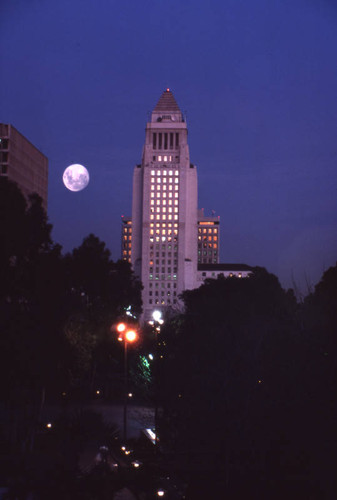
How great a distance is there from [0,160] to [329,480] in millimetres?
85029

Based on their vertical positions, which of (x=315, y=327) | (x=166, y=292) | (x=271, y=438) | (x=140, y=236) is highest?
(x=140, y=236)

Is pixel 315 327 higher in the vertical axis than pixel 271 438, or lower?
higher

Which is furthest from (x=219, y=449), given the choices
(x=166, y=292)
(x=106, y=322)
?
(x=166, y=292)

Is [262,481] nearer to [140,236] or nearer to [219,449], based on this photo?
[219,449]

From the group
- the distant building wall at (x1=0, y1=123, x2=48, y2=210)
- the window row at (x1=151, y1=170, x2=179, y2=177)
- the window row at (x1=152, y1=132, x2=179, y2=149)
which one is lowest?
the distant building wall at (x1=0, y1=123, x2=48, y2=210)

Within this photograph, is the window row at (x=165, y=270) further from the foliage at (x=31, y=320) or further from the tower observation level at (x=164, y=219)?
the foliage at (x=31, y=320)

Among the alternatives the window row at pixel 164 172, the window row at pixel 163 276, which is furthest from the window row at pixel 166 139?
the window row at pixel 163 276

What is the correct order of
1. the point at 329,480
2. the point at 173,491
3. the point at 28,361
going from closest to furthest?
the point at 173,491 → the point at 329,480 → the point at 28,361

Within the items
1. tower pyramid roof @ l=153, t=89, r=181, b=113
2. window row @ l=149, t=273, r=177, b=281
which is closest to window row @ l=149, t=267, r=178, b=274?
window row @ l=149, t=273, r=177, b=281

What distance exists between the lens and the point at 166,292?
5719 inches

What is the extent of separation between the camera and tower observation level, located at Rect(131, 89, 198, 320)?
5719 inches

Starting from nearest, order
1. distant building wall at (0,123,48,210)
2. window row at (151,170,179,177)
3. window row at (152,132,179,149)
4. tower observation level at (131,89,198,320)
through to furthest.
Answer: distant building wall at (0,123,48,210) → tower observation level at (131,89,198,320) → window row at (151,170,179,177) → window row at (152,132,179,149)

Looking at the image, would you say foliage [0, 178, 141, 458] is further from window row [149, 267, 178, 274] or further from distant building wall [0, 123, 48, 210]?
window row [149, 267, 178, 274]

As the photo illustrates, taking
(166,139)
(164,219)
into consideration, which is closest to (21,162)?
(164,219)
